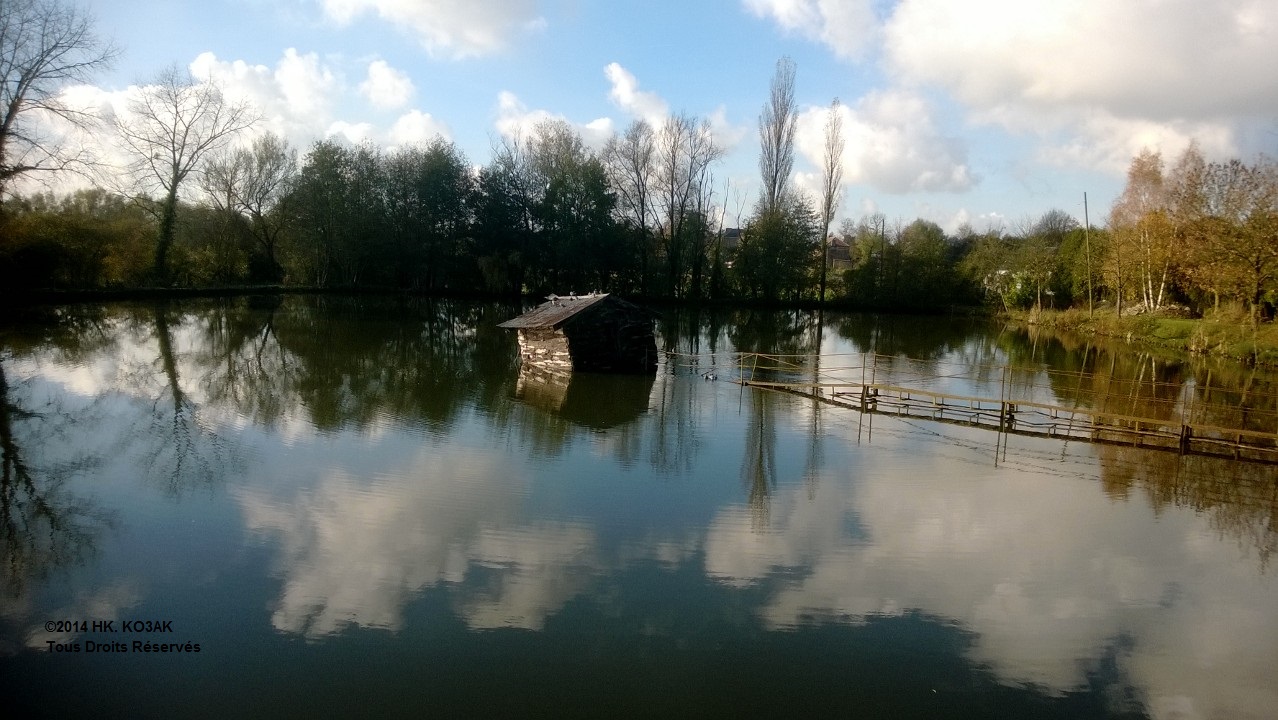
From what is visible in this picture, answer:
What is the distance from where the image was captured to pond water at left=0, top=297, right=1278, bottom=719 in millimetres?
4871

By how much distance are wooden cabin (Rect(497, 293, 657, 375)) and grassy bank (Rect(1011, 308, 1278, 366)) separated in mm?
19481

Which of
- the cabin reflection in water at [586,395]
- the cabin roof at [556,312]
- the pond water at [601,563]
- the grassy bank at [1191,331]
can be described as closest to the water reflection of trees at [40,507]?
the pond water at [601,563]

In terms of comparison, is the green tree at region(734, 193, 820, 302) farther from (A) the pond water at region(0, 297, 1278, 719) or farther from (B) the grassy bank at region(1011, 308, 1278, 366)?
(A) the pond water at region(0, 297, 1278, 719)

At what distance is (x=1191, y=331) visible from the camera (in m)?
27.0

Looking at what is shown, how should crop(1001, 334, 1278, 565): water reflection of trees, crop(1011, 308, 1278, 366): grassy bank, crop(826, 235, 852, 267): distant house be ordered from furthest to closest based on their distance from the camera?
crop(826, 235, 852, 267): distant house → crop(1011, 308, 1278, 366): grassy bank → crop(1001, 334, 1278, 565): water reflection of trees

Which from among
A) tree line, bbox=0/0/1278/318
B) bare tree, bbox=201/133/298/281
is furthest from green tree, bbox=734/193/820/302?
bare tree, bbox=201/133/298/281

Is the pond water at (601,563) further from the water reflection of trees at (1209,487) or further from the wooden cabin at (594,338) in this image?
the wooden cabin at (594,338)

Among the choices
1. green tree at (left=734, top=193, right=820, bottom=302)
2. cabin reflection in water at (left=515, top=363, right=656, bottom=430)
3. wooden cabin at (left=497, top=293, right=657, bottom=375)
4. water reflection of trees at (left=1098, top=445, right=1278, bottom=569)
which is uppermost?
green tree at (left=734, top=193, right=820, bottom=302)

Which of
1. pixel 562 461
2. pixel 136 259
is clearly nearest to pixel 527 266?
pixel 136 259

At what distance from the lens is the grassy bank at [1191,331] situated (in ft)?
75.8

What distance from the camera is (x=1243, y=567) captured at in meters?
7.19

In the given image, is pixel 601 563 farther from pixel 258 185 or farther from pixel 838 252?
pixel 838 252

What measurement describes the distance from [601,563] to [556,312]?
12.1 m

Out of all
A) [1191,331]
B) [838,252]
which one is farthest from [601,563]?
[838,252]
